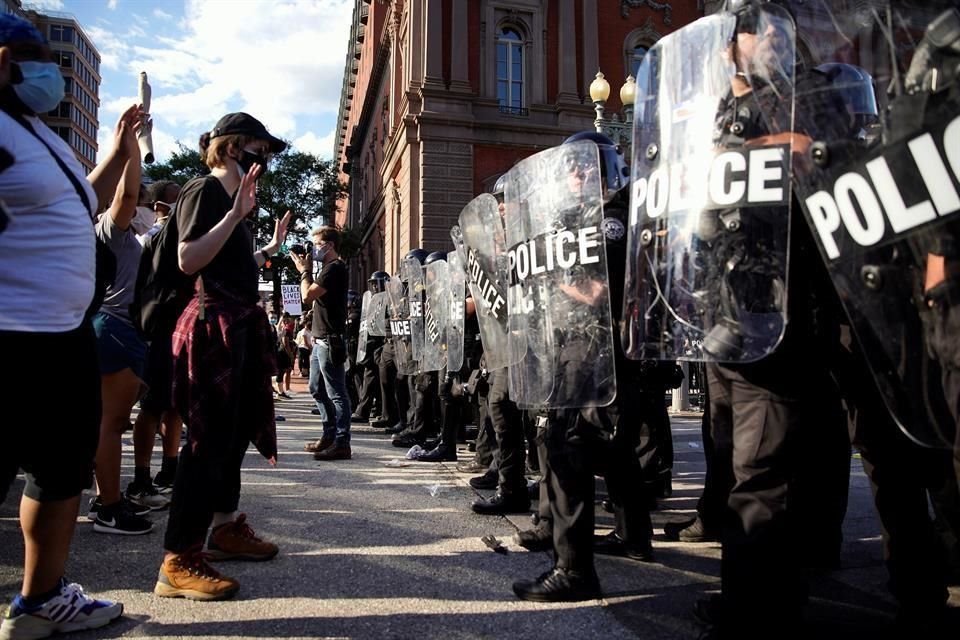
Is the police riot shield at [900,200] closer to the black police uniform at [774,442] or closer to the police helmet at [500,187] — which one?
the black police uniform at [774,442]

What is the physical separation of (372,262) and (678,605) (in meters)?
31.7

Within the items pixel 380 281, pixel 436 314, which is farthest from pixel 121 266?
pixel 380 281

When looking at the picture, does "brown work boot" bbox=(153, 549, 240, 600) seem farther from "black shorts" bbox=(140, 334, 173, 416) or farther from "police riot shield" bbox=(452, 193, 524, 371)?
"police riot shield" bbox=(452, 193, 524, 371)

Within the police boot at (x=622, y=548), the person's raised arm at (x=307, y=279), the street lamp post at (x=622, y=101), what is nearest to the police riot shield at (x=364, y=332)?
the person's raised arm at (x=307, y=279)

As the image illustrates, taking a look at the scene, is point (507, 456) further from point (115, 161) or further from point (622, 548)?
point (115, 161)

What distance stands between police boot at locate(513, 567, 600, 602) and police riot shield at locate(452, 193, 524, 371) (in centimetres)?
90

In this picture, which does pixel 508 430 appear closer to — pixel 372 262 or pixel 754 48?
pixel 754 48

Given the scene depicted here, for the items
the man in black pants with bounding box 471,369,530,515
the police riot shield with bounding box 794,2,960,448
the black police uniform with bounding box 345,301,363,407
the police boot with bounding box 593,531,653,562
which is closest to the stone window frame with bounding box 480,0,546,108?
the black police uniform with bounding box 345,301,363,407

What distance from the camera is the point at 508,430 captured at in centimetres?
403

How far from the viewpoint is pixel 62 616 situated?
2.14 m

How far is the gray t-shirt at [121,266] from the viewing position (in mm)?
3440

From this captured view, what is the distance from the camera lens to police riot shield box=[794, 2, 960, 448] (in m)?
1.39

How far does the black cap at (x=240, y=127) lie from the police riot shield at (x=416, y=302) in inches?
117

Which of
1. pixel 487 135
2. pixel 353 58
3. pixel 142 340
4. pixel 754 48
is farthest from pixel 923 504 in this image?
pixel 353 58
